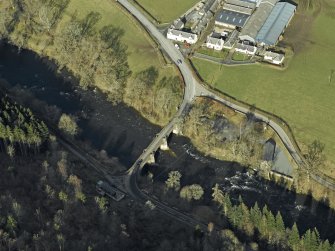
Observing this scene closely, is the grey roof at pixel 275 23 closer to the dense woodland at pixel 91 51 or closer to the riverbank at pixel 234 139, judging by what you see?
the riverbank at pixel 234 139

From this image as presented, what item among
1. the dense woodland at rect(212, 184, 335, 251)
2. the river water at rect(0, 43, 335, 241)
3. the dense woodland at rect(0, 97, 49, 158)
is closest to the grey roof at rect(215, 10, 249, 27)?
the river water at rect(0, 43, 335, 241)

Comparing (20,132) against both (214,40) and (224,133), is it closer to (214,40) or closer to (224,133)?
(224,133)

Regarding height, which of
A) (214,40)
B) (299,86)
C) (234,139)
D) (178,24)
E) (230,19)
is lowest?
(234,139)

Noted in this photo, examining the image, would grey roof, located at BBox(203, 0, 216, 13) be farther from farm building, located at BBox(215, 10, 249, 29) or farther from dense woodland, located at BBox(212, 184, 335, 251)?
dense woodland, located at BBox(212, 184, 335, 251)

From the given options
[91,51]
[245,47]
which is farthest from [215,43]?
[91,51]

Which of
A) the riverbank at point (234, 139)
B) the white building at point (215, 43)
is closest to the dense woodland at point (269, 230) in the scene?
the riverbank at point (234, 139)

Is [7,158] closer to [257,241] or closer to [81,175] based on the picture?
[81,175]
